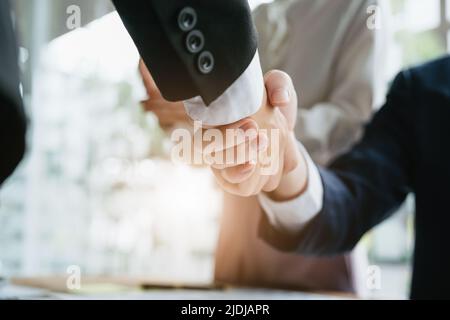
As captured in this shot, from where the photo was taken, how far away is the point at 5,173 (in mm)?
287

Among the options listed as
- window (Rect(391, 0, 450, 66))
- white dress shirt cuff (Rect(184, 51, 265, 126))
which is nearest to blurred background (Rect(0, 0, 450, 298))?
window (Rect(391, 0, 450, 66))

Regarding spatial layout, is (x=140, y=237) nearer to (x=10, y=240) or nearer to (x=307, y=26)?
(x=10, y=240)

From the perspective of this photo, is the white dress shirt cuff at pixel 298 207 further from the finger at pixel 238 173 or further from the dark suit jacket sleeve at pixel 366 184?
the finger at pixel 238 173

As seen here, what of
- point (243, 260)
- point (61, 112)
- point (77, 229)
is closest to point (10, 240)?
point (77, 229)

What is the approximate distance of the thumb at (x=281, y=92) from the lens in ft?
1.41

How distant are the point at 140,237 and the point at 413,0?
0.93 m

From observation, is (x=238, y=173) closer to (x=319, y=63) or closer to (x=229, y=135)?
(x=229, y=135)

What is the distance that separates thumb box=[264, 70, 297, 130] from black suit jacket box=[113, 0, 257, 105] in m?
0.05

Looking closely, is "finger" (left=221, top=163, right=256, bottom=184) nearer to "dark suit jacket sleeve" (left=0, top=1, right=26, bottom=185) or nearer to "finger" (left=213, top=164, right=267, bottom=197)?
"finger" (left=213, top=164, right=267, bottom=197)

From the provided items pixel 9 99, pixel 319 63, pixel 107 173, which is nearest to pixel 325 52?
pixel 319 63

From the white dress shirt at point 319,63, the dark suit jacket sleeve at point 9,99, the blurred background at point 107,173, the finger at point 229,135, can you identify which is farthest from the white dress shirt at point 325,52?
the dark suit jacket sleeve at point 9,99

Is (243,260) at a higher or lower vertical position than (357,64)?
lower

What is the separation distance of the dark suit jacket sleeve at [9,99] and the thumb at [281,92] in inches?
8.3

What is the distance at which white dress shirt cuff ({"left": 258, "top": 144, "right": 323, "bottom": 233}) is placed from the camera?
1.96ft
